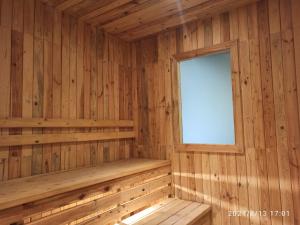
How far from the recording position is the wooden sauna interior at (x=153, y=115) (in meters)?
1.76

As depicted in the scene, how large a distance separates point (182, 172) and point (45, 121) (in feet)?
4.96

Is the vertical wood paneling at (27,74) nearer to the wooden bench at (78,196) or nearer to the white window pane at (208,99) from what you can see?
the wooden bench at (78,196)

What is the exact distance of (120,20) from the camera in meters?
2.38

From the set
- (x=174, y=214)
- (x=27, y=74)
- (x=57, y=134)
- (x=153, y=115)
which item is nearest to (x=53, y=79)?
(x=27, y=74)

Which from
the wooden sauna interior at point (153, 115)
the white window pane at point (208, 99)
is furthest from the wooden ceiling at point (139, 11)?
the white window pane at point (208, 99)

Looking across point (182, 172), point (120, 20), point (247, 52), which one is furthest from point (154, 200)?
point (120, 20)

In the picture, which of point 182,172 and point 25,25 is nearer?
point 25,25

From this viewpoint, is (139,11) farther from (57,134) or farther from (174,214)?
(174,214)

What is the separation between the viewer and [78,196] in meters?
1.52

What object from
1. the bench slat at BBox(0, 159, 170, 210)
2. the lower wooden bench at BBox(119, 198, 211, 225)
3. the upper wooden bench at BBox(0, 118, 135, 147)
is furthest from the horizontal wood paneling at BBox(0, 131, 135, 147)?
the lower wooden bench at BBox(119, 198, 211, 225)

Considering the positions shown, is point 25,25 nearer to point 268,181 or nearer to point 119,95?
point 119,95

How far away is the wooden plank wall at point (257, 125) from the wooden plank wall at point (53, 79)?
2.55 ft

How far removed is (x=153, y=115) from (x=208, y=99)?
0.89 m

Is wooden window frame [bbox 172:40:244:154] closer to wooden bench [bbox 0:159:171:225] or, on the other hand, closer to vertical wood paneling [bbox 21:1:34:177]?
wooden bench [bbox 0:159:171:225]
